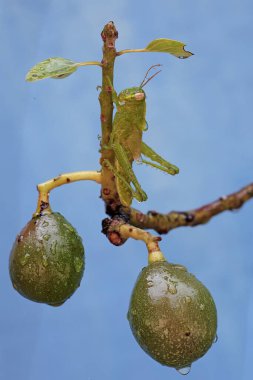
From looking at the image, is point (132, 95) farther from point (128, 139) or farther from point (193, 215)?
point (193, 215)

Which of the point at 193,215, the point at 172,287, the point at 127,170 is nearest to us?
the point at 193,215

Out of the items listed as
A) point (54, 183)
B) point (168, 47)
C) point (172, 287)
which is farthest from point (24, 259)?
point (168, 47)

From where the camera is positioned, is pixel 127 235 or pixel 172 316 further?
pixel 127 235

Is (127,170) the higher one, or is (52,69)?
(52,69)

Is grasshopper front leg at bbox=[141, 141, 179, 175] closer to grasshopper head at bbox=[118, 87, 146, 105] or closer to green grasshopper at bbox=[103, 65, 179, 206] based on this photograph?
green grasshopper at bbox=[103, 65, 179, 206]

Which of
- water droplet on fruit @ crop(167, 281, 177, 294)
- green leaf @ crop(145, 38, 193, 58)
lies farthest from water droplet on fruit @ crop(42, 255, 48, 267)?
green leaf @ crop(145, 38, 193, 58)

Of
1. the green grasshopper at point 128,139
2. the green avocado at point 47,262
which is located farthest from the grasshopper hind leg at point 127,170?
the green avocado at point 47,262

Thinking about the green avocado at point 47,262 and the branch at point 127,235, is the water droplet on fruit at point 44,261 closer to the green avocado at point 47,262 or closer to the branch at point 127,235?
the green avocado at point 47,262
